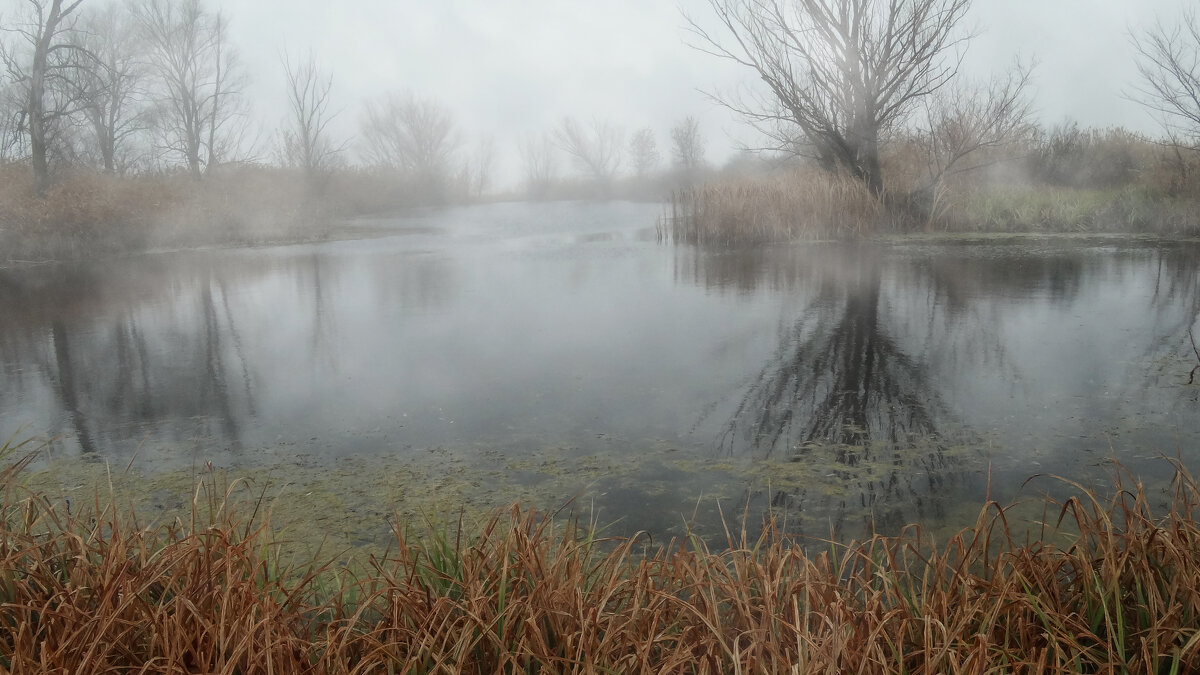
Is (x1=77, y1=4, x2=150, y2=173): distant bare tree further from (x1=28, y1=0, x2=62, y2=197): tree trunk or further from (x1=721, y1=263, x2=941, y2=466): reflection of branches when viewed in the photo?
(x1=721, y1=263, x2=941, y2=466): reflection of branches

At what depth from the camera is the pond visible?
12.5 ft

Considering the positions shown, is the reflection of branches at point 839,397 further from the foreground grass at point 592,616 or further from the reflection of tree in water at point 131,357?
the reflection of tree in water at point 131,357

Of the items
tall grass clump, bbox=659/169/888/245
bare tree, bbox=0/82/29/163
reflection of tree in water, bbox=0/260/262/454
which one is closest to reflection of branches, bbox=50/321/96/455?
reflection of tree in water, bbox=0/260/262/454

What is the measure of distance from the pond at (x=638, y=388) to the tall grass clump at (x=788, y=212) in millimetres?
2852

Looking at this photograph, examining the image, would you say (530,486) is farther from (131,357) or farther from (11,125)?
(11,125)

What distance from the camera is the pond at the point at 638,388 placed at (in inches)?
150

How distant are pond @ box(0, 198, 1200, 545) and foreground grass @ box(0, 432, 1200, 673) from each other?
0.57m

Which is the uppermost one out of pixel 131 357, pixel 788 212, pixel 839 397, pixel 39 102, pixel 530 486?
pixel 39 102

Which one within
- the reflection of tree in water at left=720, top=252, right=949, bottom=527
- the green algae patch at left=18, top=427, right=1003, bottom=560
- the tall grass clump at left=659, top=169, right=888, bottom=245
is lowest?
the green algae patch at left=18, top=427, right=1003, bottom=560

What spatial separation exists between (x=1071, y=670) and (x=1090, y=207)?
51.0 ft

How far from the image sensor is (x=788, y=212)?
45.0ft

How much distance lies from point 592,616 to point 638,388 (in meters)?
3.40

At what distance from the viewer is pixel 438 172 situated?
39.1 metres

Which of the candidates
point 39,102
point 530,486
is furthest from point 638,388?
point 39,102
